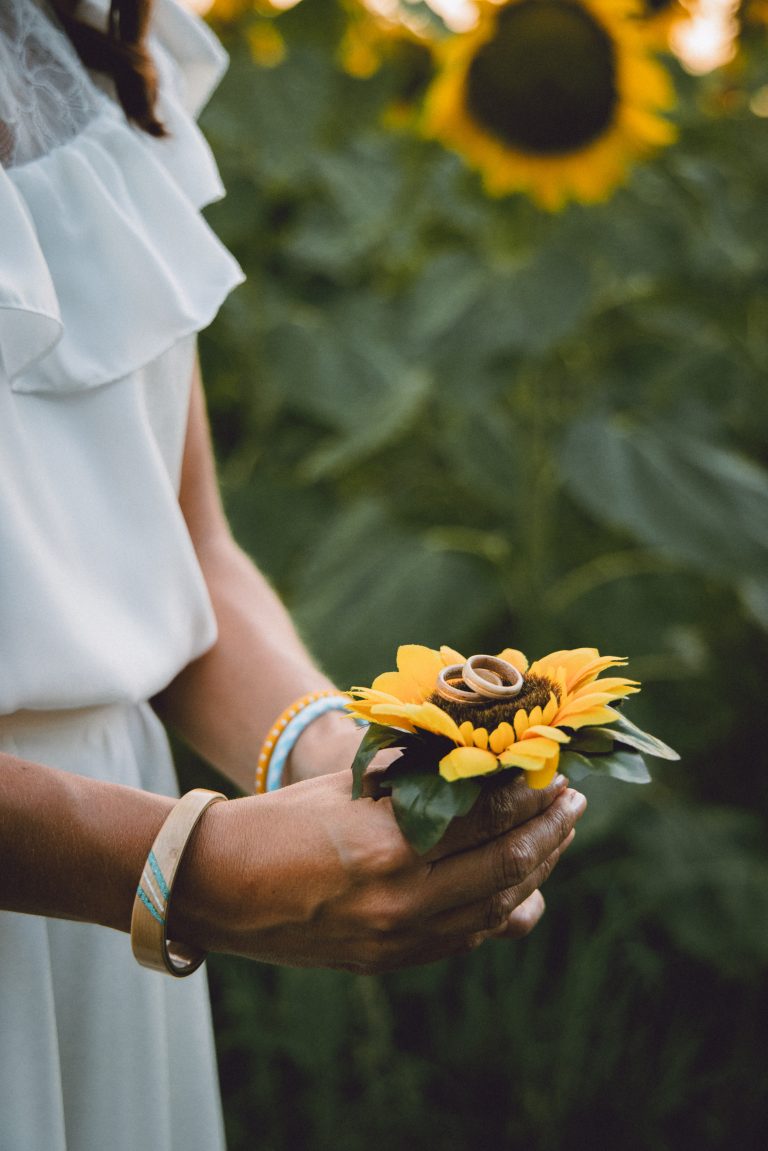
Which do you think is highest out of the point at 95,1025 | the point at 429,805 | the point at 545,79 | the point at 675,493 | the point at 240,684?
the point at 429,805

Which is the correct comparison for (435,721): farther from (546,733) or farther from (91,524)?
(91,524)

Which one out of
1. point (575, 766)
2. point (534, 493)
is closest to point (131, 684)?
point (575, 766)

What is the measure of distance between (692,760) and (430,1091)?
2.72 feet

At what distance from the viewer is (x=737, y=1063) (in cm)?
166

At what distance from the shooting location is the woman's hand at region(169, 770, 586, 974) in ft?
1.92

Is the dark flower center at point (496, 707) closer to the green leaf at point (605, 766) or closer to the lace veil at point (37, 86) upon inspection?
the green leaf at point (605, 766)

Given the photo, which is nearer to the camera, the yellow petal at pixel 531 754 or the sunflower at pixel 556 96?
the yellow petal at pixel 531 754

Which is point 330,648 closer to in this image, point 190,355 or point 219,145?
point 190,355

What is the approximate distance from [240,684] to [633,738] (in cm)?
37

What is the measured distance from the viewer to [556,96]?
1.72 m

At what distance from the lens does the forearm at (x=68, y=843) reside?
59 centimetres

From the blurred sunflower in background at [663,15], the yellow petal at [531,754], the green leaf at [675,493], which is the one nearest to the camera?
the yellow petal at [531,754]

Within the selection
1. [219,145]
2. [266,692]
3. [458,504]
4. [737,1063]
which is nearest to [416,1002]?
[737,1063]

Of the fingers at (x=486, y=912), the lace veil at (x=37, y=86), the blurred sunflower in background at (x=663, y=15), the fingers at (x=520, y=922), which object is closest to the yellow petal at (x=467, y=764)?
the fingers at (x=486, y=912)
